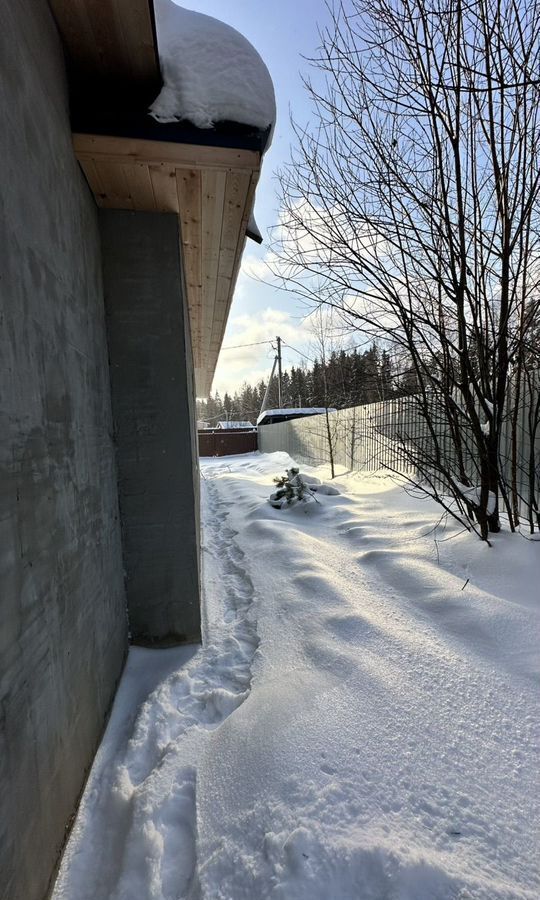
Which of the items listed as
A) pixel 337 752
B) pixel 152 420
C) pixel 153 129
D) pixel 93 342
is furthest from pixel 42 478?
pixel 153 129

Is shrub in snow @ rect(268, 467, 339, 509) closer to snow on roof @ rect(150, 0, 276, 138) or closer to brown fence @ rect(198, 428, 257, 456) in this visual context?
snow on roof @ rect(150, 0, 276, 138)

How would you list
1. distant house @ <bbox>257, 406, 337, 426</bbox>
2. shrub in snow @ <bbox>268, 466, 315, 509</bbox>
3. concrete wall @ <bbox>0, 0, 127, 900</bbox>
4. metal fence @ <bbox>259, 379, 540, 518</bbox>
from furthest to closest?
distant house @ <bbox>257, 406, 337, 426</bbox> < shrub in snow @ <bbox>268, 466, 315, 509</bbox> < metal fence @ <bbox>259, 379, 540, 518</bbox> < concrete wall @ <bbox>0, 0, 127, 900</bbox>

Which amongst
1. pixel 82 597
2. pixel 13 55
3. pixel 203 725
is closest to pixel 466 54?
pixel 13 55

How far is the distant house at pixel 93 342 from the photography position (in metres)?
1.19

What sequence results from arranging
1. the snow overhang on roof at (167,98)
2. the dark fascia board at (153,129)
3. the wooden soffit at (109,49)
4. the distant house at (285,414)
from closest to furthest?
the wooden soffit at (109,49) → the snow overhang on roof at (167,98) → the dark fascia board at (153,129) → the distant house at (285,414)

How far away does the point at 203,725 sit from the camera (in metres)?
1.97

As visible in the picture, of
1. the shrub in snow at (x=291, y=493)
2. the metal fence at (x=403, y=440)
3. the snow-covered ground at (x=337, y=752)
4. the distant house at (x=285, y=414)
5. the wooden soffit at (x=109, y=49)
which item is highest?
the wooden soffit at (x=109, y=49)

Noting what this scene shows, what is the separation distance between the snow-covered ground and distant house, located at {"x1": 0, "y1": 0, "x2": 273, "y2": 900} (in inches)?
10.3

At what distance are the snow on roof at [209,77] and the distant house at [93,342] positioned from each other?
10 mm

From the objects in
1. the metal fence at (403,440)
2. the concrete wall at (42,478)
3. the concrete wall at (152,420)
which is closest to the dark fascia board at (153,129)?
the concrete wall at (42,478)

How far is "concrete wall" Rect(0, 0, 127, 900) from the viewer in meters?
1.12

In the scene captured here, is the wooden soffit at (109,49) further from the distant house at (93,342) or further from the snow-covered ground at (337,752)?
the snow-covered ground at (337,752)

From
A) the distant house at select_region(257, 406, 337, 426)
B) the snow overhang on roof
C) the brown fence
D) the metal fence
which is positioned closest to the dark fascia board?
the snow overhang on roof

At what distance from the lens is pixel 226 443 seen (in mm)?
22359
